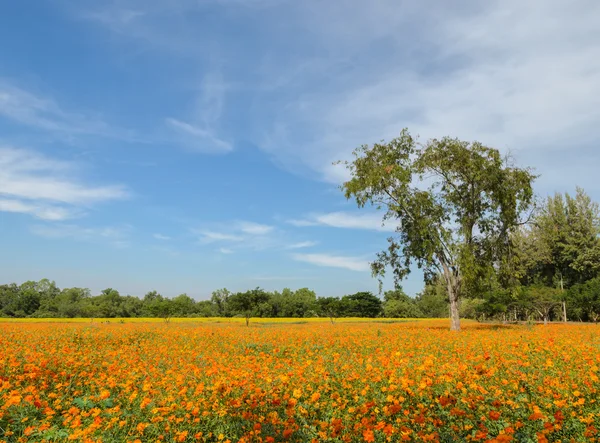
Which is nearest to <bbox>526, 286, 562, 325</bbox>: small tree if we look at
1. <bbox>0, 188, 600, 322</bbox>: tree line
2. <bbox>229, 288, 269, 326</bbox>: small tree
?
<bbox>0, 188, 600, 322</bbox>: tree line

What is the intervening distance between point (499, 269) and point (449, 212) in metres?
5.99

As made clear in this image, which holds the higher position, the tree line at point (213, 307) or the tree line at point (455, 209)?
the tree line at point (455, 209)

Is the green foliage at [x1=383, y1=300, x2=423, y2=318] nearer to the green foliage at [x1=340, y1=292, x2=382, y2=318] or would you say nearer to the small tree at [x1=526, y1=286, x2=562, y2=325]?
A: the green foliage at [x1=340, y1=292, x2=382, y2=318]

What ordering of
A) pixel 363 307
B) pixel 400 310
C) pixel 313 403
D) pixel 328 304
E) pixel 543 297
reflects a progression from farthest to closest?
pixel 400 310
pixel 363 307
pixel 328 304
pixel 543 297
pixel 313 403

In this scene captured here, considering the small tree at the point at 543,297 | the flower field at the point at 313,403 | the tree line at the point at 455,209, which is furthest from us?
the small tree at the point at 543,297

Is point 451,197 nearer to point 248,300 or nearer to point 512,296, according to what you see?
point 512,296

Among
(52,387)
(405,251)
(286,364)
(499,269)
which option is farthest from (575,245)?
(52,387)

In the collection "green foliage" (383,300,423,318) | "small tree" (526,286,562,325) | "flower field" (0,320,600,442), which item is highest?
"small tree" (526,286,562,325)

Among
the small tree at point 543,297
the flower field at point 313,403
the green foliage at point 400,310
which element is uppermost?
the small tree at point 543,297

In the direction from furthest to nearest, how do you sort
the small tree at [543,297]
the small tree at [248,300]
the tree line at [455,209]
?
the small tree at [248,300], the small tree at [543,297], the tree line at [455,209]

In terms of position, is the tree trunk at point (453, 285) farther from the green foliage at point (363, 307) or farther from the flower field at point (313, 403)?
the green foliage at point (363, 307)

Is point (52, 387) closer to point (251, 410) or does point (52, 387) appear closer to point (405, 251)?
point (251, 410)

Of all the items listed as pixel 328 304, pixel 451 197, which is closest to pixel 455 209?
pixel 451 197

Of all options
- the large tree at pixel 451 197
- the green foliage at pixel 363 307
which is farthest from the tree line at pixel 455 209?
the green foliage at pixel 363 307
